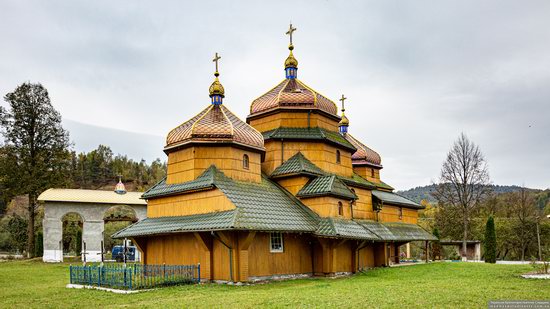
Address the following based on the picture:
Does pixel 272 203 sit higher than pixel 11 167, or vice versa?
pixel 11 167

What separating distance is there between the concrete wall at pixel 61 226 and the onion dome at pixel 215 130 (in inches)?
641

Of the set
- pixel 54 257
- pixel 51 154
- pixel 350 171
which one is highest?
pixel 51 154

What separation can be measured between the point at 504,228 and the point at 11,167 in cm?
4249

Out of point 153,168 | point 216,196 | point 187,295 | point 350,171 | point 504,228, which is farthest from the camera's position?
point 153,168

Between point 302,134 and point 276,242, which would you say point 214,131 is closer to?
point 276,242

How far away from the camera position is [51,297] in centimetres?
1563

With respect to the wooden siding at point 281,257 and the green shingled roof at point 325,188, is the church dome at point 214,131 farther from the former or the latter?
the wooden siding at point 281,257

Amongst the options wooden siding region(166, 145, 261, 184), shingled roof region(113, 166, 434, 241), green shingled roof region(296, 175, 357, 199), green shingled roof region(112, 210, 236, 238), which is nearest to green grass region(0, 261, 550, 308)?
green shingled roof region(112, 210, 236, 238)

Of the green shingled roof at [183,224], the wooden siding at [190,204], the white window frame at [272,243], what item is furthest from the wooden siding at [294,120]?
the green shingled roof at [183,224]

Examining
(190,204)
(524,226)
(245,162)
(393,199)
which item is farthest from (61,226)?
(524,226)

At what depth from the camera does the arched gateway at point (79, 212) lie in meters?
34.3

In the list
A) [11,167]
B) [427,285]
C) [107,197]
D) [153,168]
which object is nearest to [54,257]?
[107,197]

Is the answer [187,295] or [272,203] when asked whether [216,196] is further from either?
[187,295]

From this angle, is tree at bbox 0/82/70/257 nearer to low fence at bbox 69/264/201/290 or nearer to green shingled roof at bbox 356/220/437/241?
low fence at bbox 69/264/201/290
